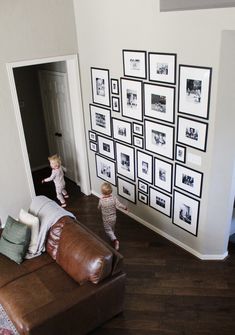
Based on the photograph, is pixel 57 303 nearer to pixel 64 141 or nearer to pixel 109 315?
pixel 109 315

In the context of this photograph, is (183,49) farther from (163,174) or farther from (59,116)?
(59,116)

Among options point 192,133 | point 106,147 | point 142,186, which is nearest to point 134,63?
point 192,133

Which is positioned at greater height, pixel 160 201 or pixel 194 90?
pixel 194 90

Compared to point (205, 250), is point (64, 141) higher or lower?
higher

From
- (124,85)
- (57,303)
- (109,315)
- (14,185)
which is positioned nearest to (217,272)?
(109,315)

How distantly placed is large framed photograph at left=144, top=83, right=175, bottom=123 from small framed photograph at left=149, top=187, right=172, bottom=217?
1.09 m

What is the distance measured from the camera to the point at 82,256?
3.38m

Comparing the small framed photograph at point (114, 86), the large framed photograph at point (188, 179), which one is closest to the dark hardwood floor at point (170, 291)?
the large framed photograph at point (188, 179)

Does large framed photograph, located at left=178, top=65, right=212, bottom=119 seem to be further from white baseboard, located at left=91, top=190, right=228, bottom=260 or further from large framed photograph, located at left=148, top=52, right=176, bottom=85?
white baseboard, located at left=91, top=190, right=228, bottom=260

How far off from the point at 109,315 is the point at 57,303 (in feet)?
2.34

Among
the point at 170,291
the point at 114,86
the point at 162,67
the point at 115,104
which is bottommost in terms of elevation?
the point at 170,291

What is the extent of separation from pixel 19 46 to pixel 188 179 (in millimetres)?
2904

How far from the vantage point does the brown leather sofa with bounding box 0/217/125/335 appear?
302 centimetres

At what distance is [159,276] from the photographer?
164 inches
